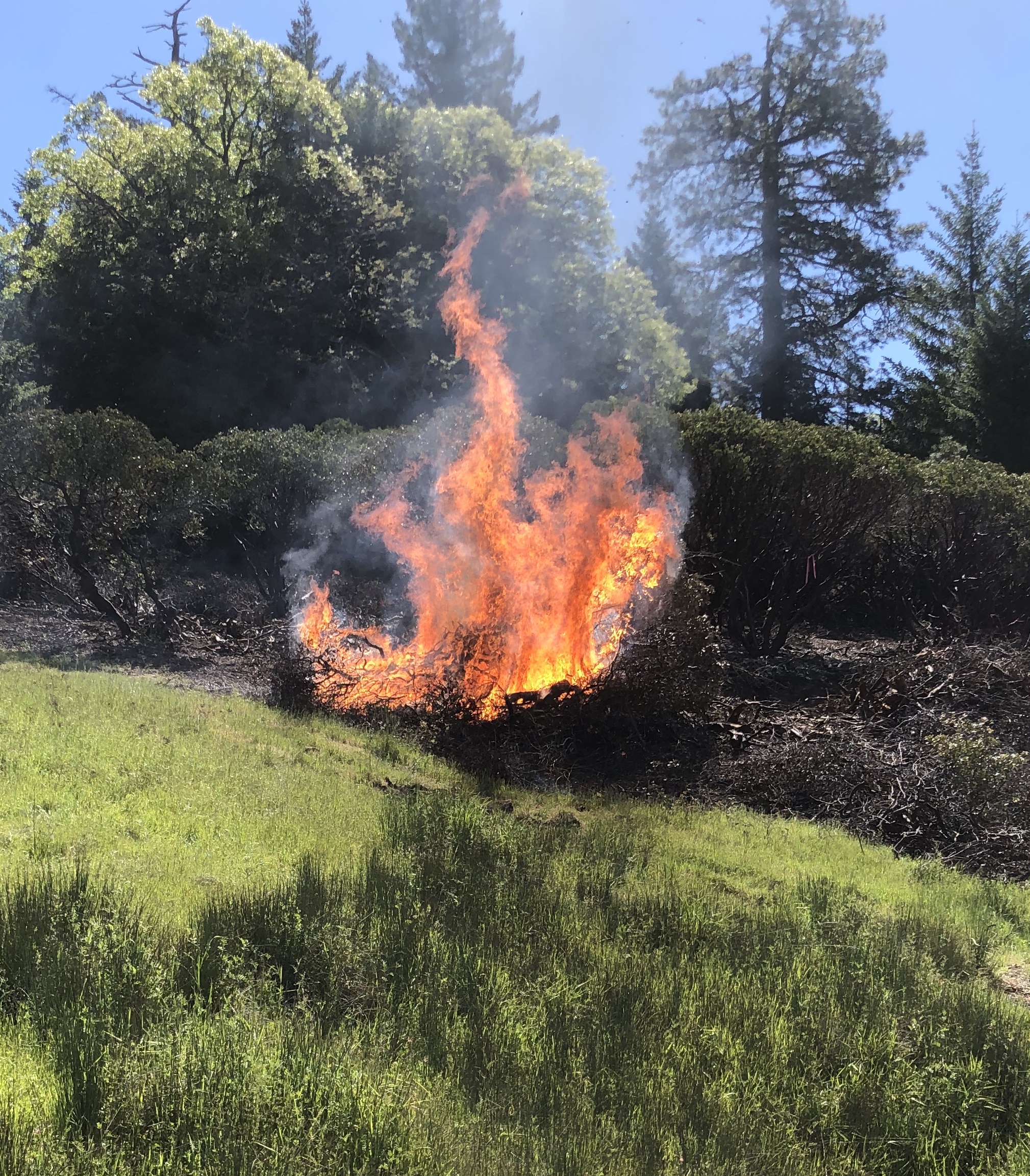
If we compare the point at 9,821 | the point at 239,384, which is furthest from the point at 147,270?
the point at 9,821

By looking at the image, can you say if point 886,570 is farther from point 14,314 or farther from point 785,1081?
point 14,314

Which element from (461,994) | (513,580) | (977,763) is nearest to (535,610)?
(513,580)

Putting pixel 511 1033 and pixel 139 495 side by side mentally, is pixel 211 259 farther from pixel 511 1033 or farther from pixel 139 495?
pixel 511 1033

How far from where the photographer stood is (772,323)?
96.4 feet

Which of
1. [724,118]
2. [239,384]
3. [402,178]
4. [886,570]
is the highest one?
[724,118]

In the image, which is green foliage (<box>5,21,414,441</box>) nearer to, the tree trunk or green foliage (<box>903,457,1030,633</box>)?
green foliage (<box>903,457,1030,633</box>)

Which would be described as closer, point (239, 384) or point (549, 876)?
point (549, 876)

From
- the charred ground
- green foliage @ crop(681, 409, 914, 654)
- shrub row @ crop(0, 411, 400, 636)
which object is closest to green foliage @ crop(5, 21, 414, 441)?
shrub row @ crop(0, 411, 400, 636)

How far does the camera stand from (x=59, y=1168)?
7.67 feet

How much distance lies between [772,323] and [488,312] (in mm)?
14226

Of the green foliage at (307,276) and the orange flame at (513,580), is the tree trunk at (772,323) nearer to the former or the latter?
the green foliage at (307,276)

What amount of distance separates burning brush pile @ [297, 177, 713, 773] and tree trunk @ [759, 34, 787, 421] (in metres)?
19.8

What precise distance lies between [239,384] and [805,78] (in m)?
19.3

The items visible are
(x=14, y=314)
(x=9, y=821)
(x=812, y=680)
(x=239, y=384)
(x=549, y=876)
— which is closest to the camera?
(x=9, y=821)
